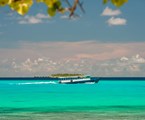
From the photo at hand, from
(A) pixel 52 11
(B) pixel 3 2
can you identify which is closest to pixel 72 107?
(A) pixel 52 11

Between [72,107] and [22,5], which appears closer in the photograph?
[22,5]

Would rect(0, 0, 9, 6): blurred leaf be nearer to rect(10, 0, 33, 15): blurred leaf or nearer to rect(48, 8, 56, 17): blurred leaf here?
rect(10, 0, 33, 15): blurred leaf

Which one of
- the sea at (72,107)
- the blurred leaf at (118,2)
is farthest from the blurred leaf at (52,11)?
the sea at (72,107)

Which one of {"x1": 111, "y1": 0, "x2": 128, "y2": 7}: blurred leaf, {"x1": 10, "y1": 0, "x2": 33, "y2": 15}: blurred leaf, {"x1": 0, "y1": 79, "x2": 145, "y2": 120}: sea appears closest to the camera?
{"x1": 10, "y1": 0, "x2": 33, "y2": 15}: blurred leaf

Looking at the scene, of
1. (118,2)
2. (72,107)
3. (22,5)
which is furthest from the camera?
(72,107)

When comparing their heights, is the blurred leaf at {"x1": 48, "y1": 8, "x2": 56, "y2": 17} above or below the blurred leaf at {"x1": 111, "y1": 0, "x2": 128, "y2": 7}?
below

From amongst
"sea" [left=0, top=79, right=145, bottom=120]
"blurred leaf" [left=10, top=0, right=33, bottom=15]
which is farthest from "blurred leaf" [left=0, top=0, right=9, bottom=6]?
"sea" [left=0, top=79, right=145, bottom=120]

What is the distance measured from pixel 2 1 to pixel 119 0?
63 centimetres

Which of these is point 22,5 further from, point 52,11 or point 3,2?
point 52,11

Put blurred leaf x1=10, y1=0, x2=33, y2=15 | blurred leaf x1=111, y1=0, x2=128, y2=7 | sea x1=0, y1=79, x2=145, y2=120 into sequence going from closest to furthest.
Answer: blurred leaf x1=10, y1=0, x2=33, y2=15
blurred leaf x1=111, y1=0, x2=128, y2=7
sea x1=0, y1=79, x2=145, y2=120

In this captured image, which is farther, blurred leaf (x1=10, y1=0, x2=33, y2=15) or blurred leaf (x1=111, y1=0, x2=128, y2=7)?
blurred leaf (x1=111, y1=0, x2=128, y2=7)

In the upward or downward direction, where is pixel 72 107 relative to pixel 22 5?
downward

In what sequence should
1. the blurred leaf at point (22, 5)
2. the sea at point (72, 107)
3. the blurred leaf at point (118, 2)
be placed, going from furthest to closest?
the sea at point (72, 107)
the blurred leaf at point (118, 2)
the blurred leaf at point (22, 5)

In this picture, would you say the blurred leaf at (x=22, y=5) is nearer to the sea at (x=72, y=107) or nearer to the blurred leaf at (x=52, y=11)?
the blurred leaf at (x=52, y=11)
